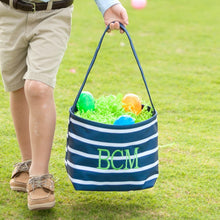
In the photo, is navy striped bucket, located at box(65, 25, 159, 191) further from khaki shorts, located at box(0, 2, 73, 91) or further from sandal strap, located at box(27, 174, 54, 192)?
khaki shorts, located at box(0, 2, 73, 91)

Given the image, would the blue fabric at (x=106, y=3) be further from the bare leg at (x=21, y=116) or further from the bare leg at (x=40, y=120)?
the bare leg at (x=21, y=116)

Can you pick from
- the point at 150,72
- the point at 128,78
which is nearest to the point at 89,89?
the point at 128,78

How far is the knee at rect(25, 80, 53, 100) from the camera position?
220cm

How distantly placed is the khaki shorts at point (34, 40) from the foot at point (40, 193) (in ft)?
1.55

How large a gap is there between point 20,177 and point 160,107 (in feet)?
5.57

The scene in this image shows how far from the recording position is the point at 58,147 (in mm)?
3090

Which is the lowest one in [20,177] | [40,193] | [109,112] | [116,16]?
[20,177]

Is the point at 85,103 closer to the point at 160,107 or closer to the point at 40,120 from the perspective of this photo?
the point at 40,120

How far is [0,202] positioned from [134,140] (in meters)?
0.77

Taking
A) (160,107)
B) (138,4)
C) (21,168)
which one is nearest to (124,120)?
(21,168)

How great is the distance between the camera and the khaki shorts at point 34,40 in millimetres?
2234

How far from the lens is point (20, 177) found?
2.53m

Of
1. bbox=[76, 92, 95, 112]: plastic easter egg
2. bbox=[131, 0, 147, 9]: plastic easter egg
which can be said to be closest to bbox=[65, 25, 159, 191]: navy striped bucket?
bbox=[76, 92, 95, 112]: plastic easter egg

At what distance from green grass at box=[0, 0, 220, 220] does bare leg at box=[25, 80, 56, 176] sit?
0.25m
